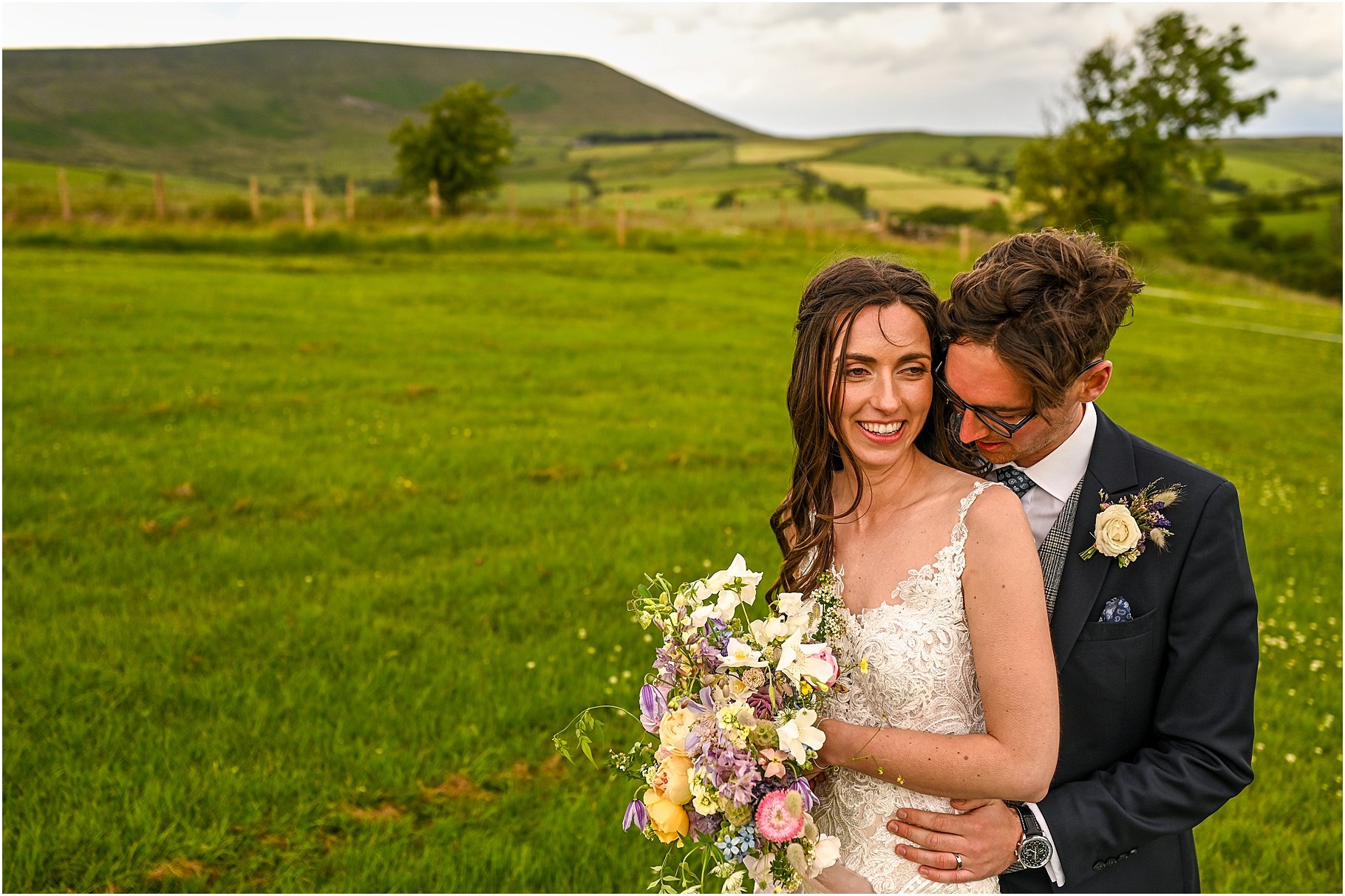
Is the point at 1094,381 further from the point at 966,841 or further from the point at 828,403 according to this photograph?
the point at 966,841

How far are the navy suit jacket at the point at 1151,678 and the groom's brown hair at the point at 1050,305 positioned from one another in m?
0.39

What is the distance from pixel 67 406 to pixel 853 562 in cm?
1341

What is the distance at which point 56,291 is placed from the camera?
2048 centimetres

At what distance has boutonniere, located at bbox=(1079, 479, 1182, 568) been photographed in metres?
2.57

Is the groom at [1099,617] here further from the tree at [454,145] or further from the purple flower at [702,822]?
the tree at [454,145]

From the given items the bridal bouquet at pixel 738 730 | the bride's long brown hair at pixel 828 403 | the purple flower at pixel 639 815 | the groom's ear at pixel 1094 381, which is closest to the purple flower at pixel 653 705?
the bridal bouquet at pixel 738 730

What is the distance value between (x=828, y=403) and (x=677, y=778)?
1.16 m

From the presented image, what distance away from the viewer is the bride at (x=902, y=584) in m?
2.54

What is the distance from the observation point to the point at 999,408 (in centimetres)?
280

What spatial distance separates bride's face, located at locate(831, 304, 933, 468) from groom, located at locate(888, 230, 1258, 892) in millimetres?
108

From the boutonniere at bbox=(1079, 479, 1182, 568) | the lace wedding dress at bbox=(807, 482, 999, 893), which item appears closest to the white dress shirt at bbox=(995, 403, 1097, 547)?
the boutonniere at bbox=(1079, 479, 1182, 568)

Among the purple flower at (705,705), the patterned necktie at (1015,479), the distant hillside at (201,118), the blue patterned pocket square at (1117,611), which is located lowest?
the purple flower at (705,705)

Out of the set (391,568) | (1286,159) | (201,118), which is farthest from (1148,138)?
(201,118)

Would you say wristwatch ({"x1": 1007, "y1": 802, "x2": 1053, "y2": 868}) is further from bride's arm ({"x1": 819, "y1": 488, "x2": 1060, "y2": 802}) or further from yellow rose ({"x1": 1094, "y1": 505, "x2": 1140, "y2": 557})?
yellow rose ({"x1": 1094, "y1": 505, "x2": 1140, "y2": 557})
